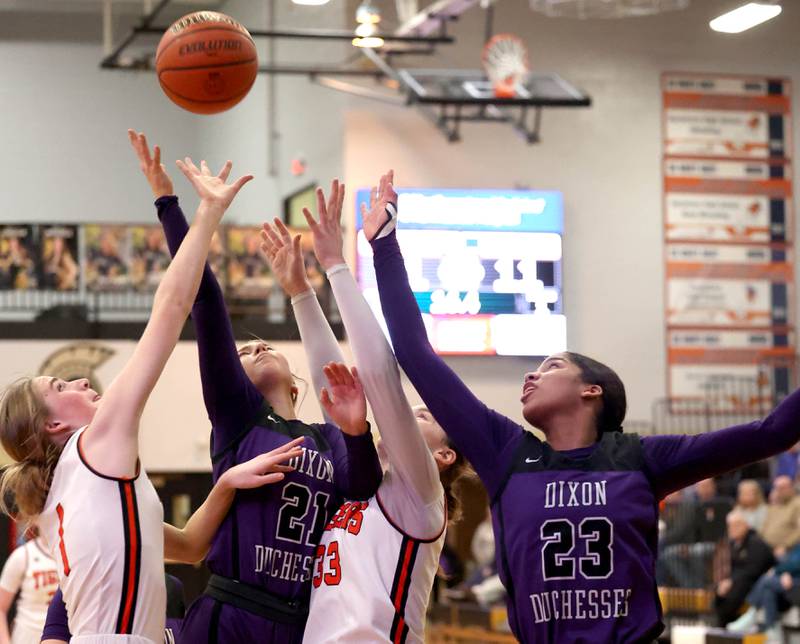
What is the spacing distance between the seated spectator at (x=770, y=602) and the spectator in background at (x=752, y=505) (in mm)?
964

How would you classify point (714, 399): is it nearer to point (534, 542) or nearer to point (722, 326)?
point (722, 326)

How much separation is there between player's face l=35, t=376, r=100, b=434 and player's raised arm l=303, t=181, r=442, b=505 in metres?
0.73

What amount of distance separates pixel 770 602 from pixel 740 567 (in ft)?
1.26

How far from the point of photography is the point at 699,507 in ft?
40.9

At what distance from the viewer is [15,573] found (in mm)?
6828

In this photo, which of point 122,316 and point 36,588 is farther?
point 122,316

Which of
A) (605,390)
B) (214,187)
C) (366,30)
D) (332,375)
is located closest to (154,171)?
(214,187)

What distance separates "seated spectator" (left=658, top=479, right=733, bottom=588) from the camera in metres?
11.8

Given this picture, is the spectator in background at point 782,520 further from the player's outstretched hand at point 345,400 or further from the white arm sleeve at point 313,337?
the player's outstretched hand at point 345,400

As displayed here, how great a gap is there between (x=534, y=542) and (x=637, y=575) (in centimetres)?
28

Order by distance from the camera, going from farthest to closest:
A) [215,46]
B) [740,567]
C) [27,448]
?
[740,567]
[215,46]
[27,448]

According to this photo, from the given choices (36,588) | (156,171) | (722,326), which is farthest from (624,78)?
(156,171)

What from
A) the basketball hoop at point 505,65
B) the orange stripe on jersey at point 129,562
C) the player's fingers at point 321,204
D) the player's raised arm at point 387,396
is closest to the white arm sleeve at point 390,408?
the player's raised arm at point 387,396

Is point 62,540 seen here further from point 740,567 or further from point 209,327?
point 740,567
